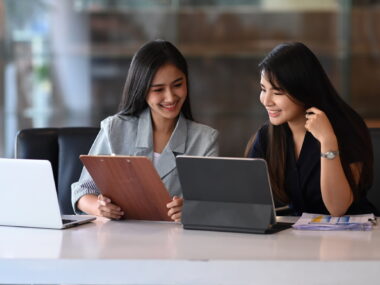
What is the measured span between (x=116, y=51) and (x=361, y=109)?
72.1 inches

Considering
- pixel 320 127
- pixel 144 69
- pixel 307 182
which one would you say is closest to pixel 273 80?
pixel 320 127

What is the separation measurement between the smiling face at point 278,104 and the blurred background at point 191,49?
3.36m

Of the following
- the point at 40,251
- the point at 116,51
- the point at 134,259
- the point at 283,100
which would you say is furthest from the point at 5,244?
the point at 116,51

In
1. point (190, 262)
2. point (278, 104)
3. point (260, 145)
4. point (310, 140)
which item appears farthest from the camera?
point (260, 145)

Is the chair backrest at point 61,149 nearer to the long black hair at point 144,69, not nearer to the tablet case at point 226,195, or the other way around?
the long black hair at point 144,69

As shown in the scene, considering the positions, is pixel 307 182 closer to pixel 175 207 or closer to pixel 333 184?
pixel 333 184

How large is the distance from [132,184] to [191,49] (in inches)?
146

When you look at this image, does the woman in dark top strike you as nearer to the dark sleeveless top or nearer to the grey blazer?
the dark sleeveless top

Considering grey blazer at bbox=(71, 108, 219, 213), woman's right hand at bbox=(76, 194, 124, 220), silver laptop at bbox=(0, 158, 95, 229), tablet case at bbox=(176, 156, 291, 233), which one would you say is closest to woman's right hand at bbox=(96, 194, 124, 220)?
woman's right hand at bbox=(76, 194, 124, 220)

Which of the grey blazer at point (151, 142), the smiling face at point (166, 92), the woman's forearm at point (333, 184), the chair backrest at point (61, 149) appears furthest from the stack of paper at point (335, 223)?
the chair backrest at point (61, 149)

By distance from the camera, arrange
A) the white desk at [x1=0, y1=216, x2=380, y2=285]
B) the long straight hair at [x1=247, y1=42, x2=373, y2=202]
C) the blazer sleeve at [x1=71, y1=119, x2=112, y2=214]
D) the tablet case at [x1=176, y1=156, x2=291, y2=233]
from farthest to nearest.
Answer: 1. the blazer sleeve at [x1=71, y1=119, x2=112, y2=214]
2. the long straight hair at [x1=247, y1=42, x2=373, y2=202]
3. the tablet case at [x1=176, y1=156, x2=291, y2=233]
4. the white desk at [x1=0, y1=216, x2=380, y2=285]

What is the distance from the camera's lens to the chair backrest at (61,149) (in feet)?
10.5

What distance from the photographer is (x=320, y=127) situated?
2.57 m

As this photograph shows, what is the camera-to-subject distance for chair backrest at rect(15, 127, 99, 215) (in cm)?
319
